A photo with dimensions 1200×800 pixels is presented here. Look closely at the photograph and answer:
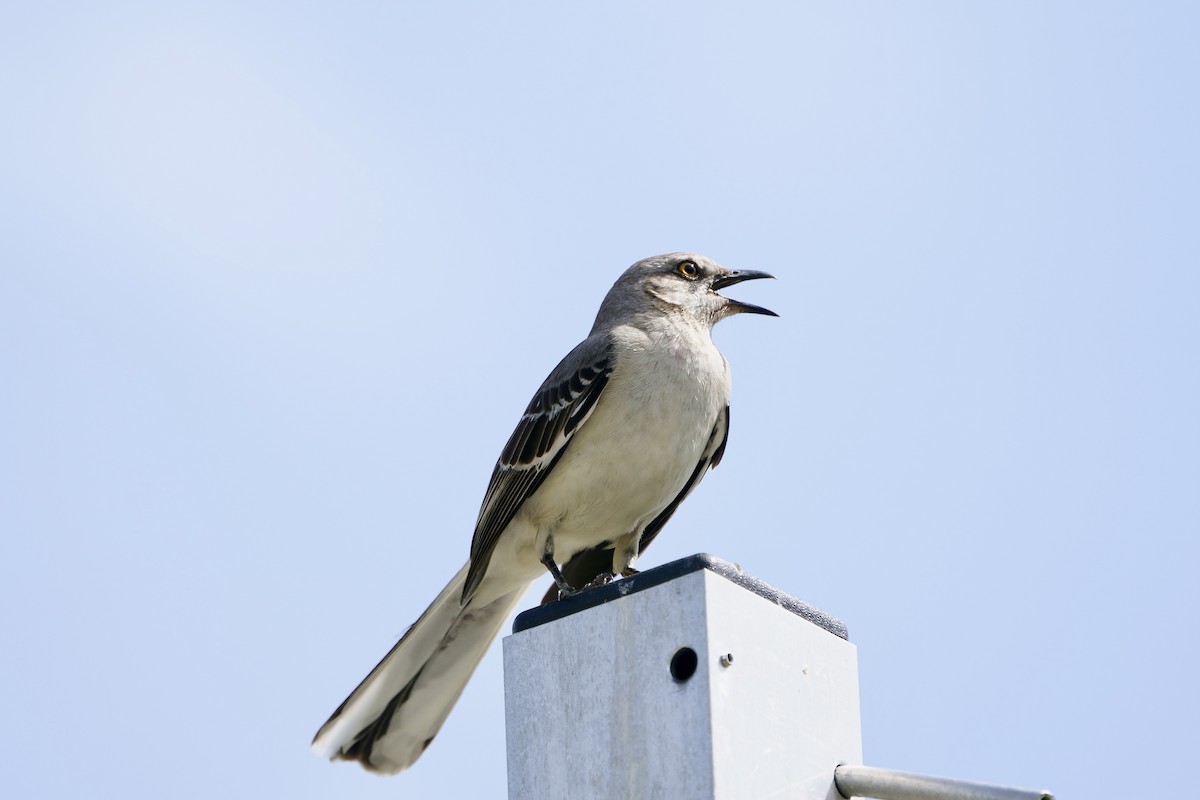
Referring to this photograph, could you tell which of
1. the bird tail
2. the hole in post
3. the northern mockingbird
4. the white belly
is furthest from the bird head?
the hole in post

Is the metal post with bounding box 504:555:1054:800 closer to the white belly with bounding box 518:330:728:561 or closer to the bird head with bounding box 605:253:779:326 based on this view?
the white belly with bounding box 518:330:728:561

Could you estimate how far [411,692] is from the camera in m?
6.57

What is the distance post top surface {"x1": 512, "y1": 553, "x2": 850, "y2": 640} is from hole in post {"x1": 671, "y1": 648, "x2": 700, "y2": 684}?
0.71 ft

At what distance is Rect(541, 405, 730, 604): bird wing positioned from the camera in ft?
23.5

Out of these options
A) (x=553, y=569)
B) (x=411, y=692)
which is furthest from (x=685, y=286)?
(x=411, y=692)

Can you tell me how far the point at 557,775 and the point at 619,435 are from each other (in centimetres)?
278

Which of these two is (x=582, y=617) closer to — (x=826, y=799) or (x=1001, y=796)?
(x=826, y=799)

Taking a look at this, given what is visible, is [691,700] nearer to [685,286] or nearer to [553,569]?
[553,569]

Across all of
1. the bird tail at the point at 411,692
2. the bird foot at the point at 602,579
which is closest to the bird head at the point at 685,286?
the bird foot at the point at 602,579

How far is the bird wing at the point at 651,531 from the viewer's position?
281 inches

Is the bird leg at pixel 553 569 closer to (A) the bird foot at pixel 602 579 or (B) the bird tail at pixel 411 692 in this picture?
(A) the bird foot at pixel 602 579

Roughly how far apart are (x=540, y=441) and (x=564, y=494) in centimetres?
28

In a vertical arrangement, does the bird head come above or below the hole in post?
above

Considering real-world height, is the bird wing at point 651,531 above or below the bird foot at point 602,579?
above
